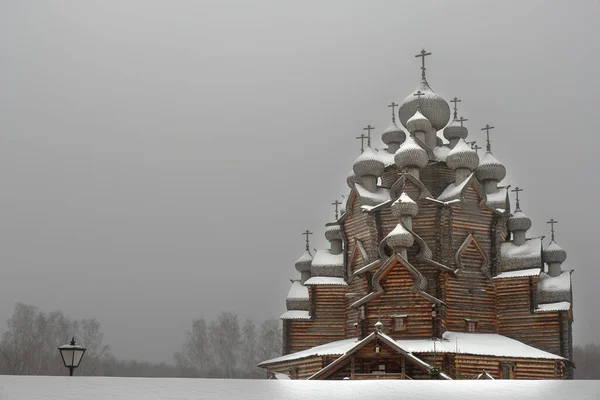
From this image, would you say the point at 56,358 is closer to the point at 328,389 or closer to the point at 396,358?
the point at 396,358

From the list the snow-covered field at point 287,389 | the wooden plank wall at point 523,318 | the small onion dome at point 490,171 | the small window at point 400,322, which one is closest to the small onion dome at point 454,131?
the small onion dome at point 490,171

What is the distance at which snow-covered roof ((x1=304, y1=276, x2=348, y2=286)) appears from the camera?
110ft

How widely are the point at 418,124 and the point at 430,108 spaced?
234 centimetres

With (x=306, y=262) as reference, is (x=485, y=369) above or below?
below

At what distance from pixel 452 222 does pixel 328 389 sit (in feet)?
85.8

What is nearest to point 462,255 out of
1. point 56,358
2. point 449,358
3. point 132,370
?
point 449,358

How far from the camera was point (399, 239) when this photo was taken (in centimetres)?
2892

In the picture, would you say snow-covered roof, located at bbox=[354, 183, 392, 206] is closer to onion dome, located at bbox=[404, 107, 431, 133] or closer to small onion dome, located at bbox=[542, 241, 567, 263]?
onion dome, located at bbox=[404, 107, 431, 133]

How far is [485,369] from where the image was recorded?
2753 cm

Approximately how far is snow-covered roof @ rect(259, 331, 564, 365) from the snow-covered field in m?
20.9

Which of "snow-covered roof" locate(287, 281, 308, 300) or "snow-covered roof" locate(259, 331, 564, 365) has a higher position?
"snow-covered roof" locate(287, 281, 308, 300)

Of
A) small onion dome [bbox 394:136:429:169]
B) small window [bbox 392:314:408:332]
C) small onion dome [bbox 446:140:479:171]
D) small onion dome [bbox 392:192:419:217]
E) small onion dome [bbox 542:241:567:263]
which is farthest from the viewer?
small onion dome [bbox 542:241:567:263]

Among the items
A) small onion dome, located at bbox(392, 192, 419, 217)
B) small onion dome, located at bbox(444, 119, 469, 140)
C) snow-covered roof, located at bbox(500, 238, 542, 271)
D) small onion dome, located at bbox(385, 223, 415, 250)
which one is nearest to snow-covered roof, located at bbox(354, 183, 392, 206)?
small onion dome, located at bbox(392, 192, 419, 217)

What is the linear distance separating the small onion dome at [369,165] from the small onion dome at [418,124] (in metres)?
1.98
